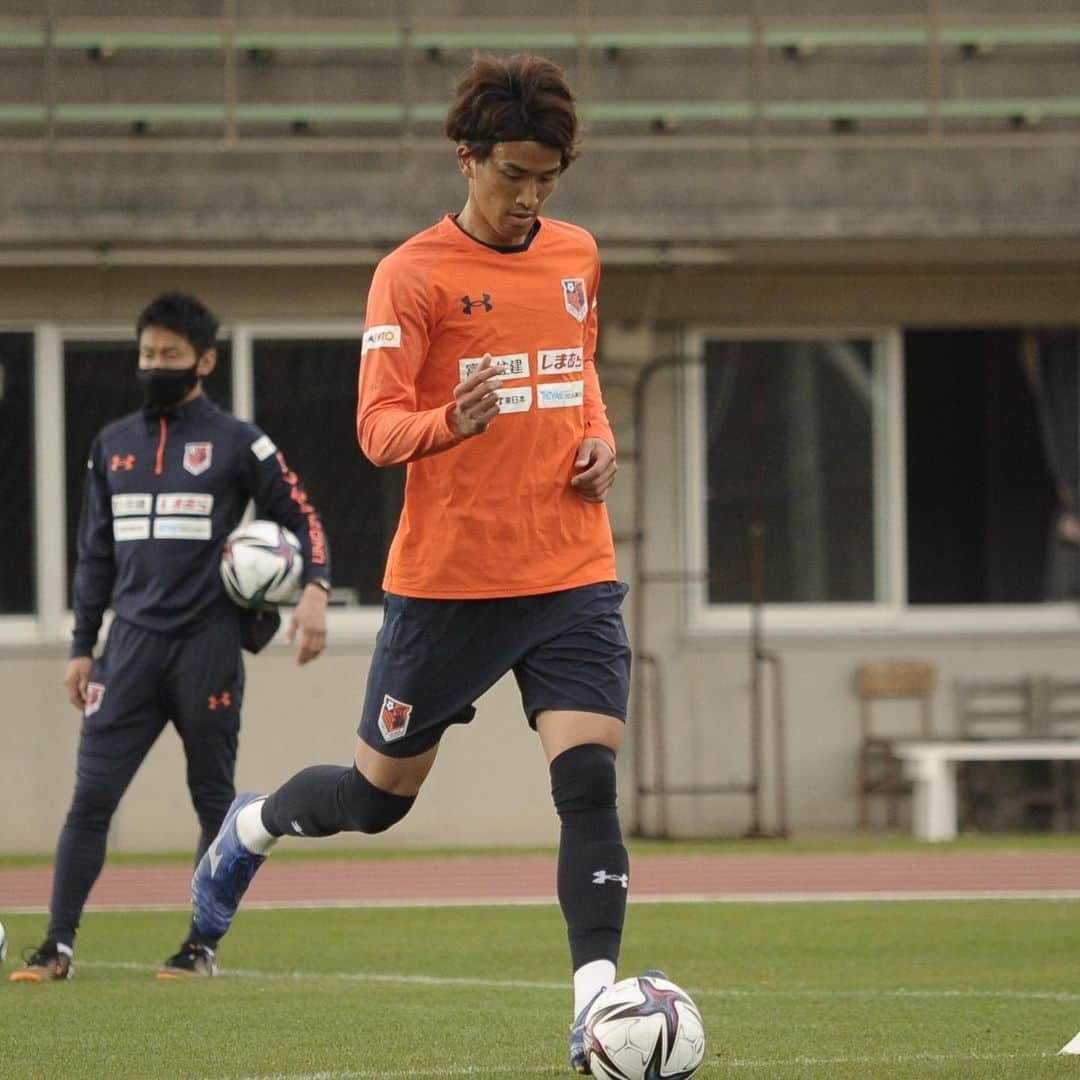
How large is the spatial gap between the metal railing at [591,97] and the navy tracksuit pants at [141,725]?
25.6 ft

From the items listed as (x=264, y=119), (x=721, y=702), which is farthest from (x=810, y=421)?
(x=264, y=119)

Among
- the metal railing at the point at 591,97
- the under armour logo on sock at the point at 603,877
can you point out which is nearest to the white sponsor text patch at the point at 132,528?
the under armour logo on sock at the point at 603,877

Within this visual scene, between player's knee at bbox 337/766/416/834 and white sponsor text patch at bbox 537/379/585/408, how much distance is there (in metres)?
0.99

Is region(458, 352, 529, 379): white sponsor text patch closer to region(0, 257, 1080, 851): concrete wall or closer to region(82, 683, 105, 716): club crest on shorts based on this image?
region(82, 683, 105, 716): club crest on shorts

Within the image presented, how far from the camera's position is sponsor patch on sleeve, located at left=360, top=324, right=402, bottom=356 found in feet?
16.4

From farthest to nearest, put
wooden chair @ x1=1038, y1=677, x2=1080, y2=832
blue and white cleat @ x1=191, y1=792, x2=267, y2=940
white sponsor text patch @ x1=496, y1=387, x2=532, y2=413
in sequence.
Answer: wooden chair @ x1=1038, y1=677, x2=1080, y2=832 < blue and white cleat @ x1=191, y1=792, x2=267, y2=940 < white sponsor text patch @ x1=496, y1=387, x2=532, y2=413

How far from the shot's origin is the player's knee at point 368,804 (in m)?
5.43

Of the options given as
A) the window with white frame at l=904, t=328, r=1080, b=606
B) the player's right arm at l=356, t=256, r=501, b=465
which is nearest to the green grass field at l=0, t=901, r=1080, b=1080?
the player's right arm at l=356, t=256, r=501, b=465

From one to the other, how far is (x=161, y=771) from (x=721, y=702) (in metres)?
3.68

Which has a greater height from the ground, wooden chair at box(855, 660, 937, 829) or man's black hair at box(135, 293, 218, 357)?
man's black hair at box(135, 293, 218, 357)

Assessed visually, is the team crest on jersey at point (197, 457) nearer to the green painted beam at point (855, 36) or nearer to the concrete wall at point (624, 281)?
the concrete wall at point (624, 281)

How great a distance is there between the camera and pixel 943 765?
1460cm

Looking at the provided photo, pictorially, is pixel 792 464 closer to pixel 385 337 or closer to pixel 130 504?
pixel 130 504

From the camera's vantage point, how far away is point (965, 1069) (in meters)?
5.03
